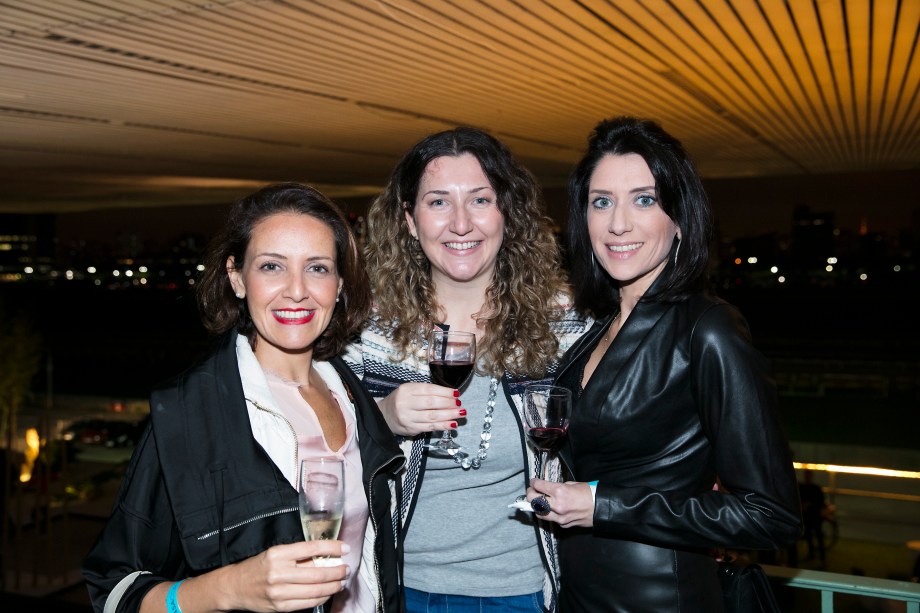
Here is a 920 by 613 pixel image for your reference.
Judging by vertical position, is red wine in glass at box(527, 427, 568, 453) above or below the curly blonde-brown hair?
Result: below

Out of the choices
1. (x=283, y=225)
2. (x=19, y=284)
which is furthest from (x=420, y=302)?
(x=19, y=284)

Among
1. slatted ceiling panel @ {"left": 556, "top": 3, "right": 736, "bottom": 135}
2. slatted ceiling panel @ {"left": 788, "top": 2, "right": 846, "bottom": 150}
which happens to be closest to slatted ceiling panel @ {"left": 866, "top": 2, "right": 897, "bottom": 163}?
slatted ceiling panel @ {"left": 788, "top": 2, "right": 846, "bottom": 150}

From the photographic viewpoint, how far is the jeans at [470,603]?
2180mm

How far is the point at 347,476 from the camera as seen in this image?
76.0 inches

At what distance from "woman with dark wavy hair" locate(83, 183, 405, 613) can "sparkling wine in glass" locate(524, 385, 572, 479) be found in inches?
14.1

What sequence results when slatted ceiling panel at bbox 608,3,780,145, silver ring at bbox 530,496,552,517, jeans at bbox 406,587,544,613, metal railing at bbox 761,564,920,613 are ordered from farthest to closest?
1. slatted ceiling panel at bbox 608,3,780,145
2. metal railing at bbox 761,564,920,613
3. jeans at bbox 406,587,544,613
4. silver ring at bbox 530,496,552,517

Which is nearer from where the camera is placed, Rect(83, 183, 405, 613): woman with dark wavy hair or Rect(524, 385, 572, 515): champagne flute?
Rect(83, 183, 405, 613): woman with dark wavy hair

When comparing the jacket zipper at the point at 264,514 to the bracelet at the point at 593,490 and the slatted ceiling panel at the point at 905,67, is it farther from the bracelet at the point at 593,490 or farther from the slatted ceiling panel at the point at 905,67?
the slatted ceiling panel at the point at 905,67

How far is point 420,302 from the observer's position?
2.53 meters

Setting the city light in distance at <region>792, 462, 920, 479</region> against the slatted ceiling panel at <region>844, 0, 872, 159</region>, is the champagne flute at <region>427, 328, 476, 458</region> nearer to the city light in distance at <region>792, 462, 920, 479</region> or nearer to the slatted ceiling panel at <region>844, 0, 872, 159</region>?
the slatted ceiling panel at <region>844, 0, 872, 159</region>

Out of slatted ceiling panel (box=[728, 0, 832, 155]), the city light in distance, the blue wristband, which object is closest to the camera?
the blue wristband

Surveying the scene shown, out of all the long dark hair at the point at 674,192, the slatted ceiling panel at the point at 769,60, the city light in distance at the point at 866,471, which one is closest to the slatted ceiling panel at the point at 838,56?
the slatted ceiling panel at the point at 769,60

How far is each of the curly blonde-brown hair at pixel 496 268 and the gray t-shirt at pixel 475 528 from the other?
25cm

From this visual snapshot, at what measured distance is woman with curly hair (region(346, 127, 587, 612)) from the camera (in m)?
2.19
